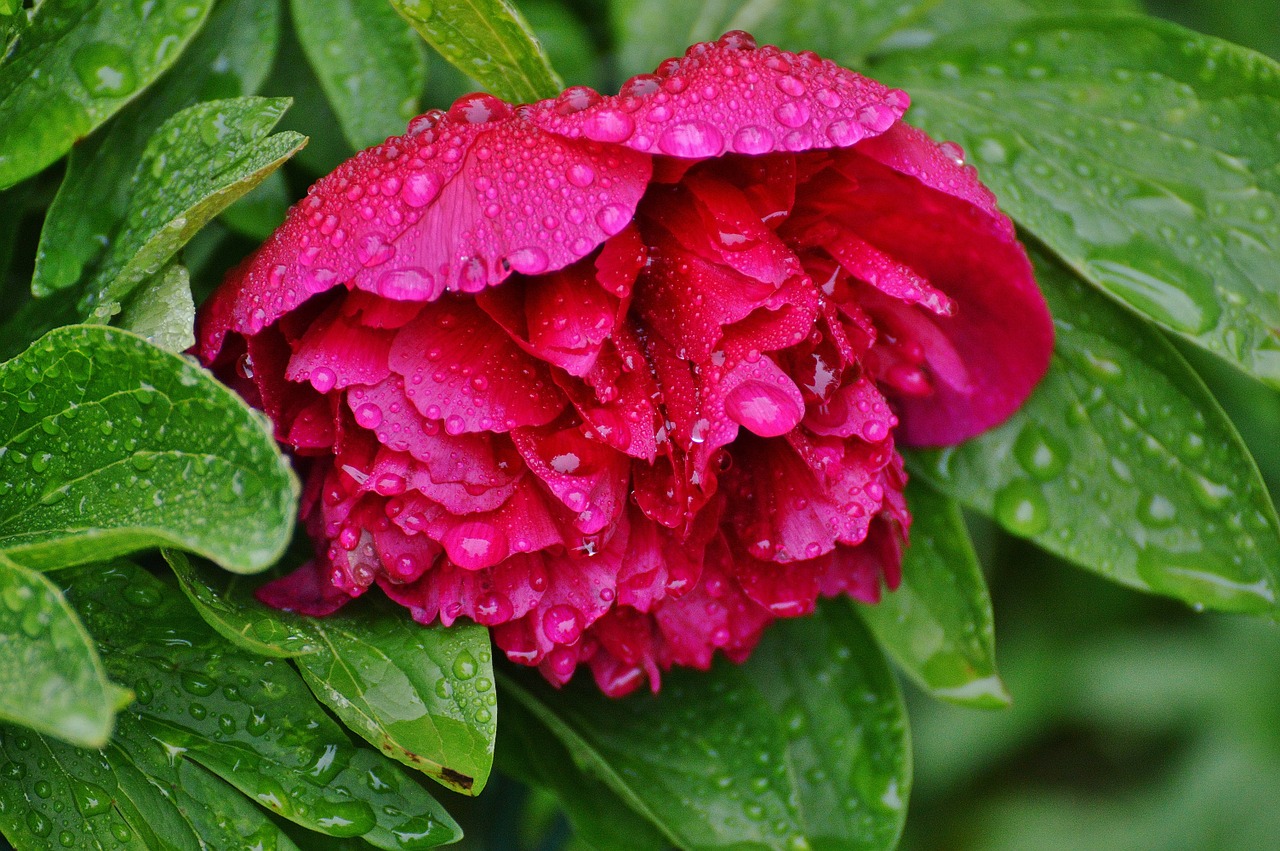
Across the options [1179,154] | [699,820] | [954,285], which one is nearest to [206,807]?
[699,820]

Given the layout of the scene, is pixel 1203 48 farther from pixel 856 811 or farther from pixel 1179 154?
pixel 856 811

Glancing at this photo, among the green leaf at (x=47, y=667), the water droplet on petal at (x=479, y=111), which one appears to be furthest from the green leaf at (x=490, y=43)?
the green leaf at (x=47, y=667)

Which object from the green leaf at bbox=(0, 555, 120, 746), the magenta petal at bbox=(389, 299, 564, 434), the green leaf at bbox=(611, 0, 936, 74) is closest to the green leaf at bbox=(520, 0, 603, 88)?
the green leaf at bbox=(611, 0, 936, 74)

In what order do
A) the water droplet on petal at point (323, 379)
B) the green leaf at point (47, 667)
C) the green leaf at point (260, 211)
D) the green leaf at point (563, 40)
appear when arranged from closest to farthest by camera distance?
the green leaf at point (47, 667)
the water droplet on petal at point (323, 379)
the green leaf at point (260, 211)
the green leaf at point (563, 40)

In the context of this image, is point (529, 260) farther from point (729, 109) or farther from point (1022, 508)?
point (1022, 508)

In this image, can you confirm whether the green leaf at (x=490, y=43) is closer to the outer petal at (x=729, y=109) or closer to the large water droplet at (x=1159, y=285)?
the outer petal at (x=729, y=109)
